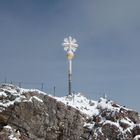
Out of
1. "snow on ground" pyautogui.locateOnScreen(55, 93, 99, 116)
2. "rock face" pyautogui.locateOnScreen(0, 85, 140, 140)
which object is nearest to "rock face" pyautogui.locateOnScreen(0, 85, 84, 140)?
"rock face" pyautogui.locateOnScreen(0, 85, 140, 140)

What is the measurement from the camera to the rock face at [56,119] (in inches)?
2413

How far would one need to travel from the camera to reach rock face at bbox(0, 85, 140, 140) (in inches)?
2413

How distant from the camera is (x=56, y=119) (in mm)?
63750

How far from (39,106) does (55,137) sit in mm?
5022

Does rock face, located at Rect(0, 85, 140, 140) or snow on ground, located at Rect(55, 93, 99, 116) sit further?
snow on ground, located at Rect(55, 93, 99, 116)

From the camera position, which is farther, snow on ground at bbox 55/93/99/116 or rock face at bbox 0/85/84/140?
snow on ground at bbox 55/93/99/116

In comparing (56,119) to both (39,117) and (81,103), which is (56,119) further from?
(81,103)

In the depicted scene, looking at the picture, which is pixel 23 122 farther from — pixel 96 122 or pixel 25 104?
pixel 96 122

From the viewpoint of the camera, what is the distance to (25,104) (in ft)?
204

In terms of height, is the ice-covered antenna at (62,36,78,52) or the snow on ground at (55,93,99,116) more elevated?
the ice-covered antenna at (62,36,78,52)

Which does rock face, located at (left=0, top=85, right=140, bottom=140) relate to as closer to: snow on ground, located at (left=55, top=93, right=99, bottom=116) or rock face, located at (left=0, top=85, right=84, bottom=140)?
rock face, located at (left=0, top=85, right=84, bottom=140)

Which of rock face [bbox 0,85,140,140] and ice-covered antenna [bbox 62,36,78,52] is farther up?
ice-covered antenna [bbox 62,36,78,52]

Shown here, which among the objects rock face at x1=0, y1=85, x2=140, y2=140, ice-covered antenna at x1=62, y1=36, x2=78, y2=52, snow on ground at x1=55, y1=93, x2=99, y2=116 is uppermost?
ice-covered antenna at x1=62, y1=36, x2=78, y2=52

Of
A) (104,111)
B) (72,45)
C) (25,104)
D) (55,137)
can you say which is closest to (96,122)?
(104,111)
